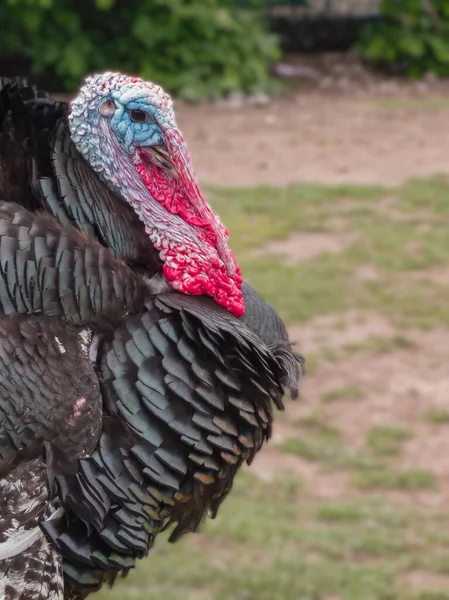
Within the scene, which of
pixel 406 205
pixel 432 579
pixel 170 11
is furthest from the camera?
pixel 170 11

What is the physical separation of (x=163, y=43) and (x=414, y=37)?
9.99ft

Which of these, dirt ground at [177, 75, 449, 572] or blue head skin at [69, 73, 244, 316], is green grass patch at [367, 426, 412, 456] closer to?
dirt ground at [177, 75, 449, 572]

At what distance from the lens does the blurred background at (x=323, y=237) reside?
13.8 ft

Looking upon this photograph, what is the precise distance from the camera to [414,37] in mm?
12031

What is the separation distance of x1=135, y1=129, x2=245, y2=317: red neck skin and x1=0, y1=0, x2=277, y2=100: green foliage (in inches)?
308

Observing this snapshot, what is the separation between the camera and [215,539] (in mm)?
4312

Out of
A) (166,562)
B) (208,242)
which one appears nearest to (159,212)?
(208,242)

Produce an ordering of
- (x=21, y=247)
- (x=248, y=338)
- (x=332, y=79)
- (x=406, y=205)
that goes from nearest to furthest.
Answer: (x=21, y=247)
(x=248, y=338)
(x=406, y=205)
(x=332, y=79)

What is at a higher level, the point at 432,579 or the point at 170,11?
the point at 170,11

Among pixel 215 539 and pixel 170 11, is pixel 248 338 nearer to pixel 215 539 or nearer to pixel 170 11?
pixel 215 539

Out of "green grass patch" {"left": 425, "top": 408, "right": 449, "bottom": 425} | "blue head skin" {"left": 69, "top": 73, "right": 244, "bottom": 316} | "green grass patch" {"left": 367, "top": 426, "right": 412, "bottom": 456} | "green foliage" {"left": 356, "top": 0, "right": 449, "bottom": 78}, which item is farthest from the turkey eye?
"green foliage" {"left": 356, "top": 0, "right": 449, "bottom": 78}

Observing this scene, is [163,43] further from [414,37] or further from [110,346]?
[110,346]

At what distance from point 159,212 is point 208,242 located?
15 centimetres

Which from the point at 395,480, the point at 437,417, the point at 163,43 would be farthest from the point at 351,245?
the point at 163,43
